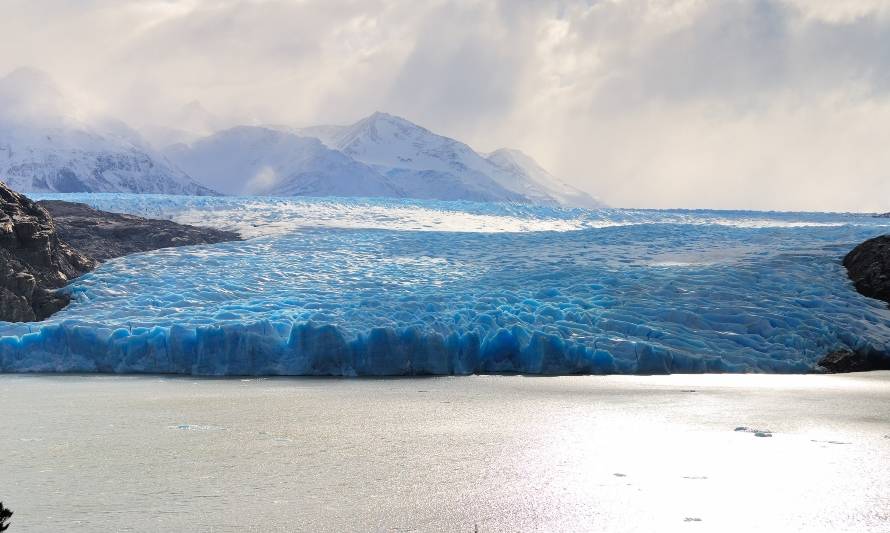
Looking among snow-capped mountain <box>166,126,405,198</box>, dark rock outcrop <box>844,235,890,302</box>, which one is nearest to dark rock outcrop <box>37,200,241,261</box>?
dark rock outcrop <box>844,235,890,302</box>

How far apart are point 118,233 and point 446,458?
42.0 ft

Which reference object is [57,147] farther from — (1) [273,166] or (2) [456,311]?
(2) [456,311]

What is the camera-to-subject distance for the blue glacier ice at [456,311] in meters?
10.5

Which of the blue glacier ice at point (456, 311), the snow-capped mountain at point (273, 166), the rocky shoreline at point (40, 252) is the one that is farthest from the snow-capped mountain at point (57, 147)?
the blue glacier ice at point (456, 311)

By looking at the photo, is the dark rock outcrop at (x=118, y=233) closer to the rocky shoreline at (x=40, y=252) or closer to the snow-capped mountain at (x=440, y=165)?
the rocky shoreline at (x=40, y=252)

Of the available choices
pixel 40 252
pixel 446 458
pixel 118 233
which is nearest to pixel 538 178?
pixel 118 233

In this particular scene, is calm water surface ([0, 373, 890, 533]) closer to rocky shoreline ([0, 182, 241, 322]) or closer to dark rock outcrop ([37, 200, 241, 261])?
rocky shoreline ([0, 182, 241, 322])

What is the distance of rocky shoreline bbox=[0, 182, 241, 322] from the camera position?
12.2m

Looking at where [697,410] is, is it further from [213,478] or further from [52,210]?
[52,210]

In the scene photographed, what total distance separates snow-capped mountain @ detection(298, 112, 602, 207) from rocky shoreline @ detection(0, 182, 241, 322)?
3335 inches

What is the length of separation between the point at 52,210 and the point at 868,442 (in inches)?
670

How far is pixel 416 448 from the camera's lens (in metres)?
6.15

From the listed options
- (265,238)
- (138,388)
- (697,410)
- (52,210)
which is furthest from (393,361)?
(52,210)

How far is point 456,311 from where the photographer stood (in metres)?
11.3
